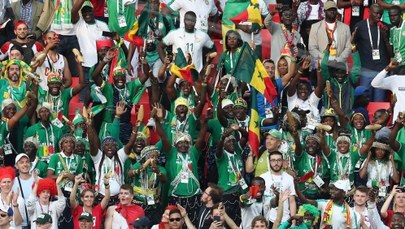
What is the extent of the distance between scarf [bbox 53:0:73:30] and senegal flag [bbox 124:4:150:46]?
89 cm

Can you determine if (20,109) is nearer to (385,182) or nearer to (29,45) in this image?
(29,45)

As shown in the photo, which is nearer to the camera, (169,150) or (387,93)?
(169,150)

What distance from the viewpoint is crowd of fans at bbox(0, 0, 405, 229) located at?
3153 cm

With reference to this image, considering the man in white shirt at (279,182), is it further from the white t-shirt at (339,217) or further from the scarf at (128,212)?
the scarf at (128,212)

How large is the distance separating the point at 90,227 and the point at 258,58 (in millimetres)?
4129

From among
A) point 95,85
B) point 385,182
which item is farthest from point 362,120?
point 95,85

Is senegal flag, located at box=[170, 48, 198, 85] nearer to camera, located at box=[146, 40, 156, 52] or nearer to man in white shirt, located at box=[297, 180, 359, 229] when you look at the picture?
camera, located at box=[146, 40, 156, 52]

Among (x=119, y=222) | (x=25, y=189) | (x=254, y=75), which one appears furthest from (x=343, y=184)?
(x=25, y=189)

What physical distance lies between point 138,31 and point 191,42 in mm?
779

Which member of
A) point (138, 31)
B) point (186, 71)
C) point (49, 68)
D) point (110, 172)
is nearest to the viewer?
point (110, 172)

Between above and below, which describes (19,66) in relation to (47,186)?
above

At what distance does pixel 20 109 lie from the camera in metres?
33.0

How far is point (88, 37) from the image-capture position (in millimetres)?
34656

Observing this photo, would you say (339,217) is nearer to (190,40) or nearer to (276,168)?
(276,168)
